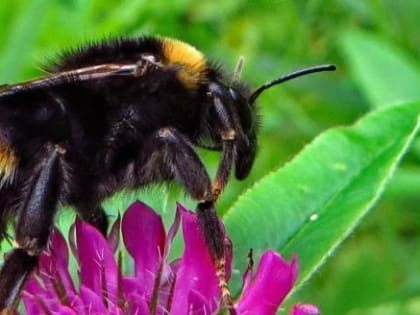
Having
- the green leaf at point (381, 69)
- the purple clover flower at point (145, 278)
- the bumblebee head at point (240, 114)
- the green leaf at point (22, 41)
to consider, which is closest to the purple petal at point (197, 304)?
the purple clover flower at point (145, 278)

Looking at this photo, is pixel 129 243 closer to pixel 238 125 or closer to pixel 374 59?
pixel 238 125

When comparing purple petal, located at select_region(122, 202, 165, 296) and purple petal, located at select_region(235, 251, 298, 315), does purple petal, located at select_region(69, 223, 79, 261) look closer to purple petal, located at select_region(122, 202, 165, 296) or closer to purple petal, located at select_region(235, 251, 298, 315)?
purple petal, located at select_region(122, 202, 165, 296)

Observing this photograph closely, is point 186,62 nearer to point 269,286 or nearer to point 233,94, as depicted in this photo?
point 233,94

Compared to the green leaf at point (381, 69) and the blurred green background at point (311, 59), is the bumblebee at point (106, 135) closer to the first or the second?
the blurred green background at point (311, 59)

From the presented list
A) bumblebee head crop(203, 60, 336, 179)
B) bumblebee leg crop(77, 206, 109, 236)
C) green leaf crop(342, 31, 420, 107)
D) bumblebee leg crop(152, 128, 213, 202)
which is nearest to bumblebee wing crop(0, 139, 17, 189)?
bumblebee leg crop(77, 206, 109, 236)

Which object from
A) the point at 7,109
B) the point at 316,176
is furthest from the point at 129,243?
the point at 316,176
